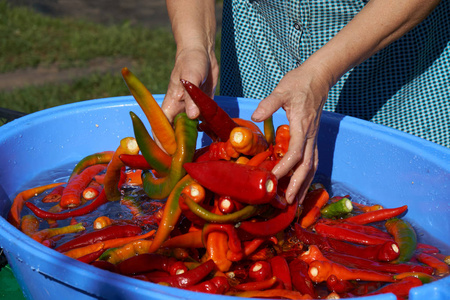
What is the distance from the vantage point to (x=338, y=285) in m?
1.68

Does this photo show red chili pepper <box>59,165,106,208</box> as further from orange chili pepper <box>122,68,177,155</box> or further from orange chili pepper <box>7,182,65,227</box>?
orange chili pepper <box>122,68,177,155</box>

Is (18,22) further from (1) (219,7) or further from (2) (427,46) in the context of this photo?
(2) (427,46)

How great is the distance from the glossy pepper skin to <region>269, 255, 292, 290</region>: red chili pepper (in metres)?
0.23

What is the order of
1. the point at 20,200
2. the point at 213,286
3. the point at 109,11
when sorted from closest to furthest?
the point at 213,286
the point at 20,200
the point at 109,11

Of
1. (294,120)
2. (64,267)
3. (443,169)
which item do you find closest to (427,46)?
(443,169)

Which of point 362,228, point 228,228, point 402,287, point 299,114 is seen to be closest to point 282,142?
point 299,114

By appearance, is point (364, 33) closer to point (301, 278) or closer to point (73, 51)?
point (301, 278)

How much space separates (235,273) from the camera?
173 cm

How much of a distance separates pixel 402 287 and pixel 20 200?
1.42 meters

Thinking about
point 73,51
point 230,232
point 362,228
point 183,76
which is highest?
point 183,76

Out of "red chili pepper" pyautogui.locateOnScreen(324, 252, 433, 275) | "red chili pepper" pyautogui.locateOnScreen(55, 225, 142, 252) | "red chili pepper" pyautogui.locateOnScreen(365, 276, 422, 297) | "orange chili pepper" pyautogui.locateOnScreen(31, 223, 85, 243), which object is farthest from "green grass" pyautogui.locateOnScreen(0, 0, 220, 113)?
"red chili pepper" pyautogui.locateOnScreen(365, 276, 422, 297)

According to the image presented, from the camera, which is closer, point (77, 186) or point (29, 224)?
point (29, 224)

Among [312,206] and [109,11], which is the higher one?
[312,206]

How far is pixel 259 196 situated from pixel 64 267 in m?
0.57
